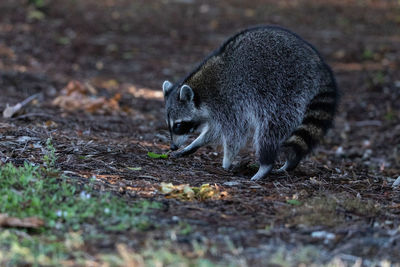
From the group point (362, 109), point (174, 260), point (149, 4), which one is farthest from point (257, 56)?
point (149, 4)

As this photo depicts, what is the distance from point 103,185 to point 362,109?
665 centimetres

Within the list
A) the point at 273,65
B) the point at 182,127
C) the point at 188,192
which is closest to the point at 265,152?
the point at 273,65

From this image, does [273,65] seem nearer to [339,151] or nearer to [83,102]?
[339,151]

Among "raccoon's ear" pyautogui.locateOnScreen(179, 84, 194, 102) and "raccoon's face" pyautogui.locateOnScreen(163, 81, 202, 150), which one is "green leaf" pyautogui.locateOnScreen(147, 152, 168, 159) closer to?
"raccoon's face" pyautogui.locateOnScreen(163, 81, 202, 150)

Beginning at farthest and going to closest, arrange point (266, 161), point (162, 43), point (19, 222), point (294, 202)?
point (162, 43)
point (266, 161)
point (294, 202)
point (19, 222)

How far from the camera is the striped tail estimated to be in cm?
531

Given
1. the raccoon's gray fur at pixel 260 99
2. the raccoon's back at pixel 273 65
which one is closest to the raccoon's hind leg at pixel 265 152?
the raccoon's gray fur at pixel 260 99

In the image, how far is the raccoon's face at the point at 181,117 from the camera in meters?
6.03

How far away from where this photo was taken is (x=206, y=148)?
7121 mm

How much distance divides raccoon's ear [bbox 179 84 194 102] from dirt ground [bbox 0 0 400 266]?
684mm

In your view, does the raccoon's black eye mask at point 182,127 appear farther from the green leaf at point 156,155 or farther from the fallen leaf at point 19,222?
the fallen leaf at point 19,222

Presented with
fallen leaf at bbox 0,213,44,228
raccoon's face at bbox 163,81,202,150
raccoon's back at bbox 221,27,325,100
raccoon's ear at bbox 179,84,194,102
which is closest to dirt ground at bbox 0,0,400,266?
raccoon's face at bbox 163,81,202,150

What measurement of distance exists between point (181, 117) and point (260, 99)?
928 mm

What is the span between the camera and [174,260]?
3.06 m
